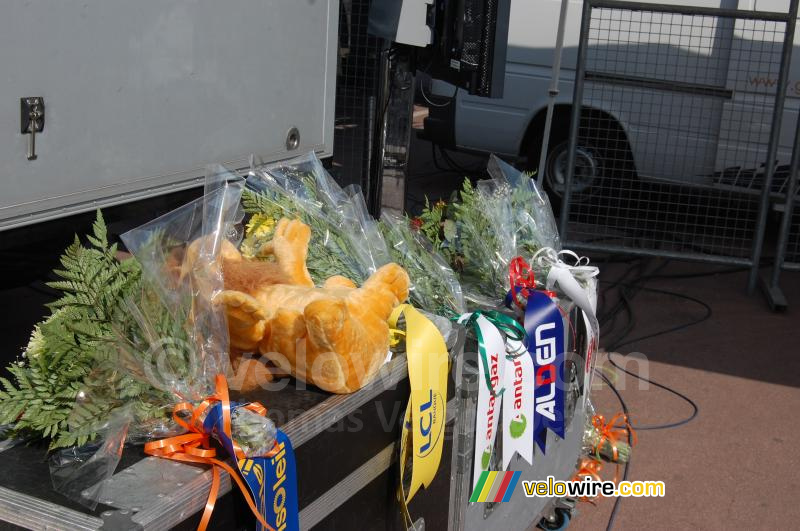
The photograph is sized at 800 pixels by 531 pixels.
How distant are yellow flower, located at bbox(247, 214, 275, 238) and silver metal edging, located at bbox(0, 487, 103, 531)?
106 centimetres

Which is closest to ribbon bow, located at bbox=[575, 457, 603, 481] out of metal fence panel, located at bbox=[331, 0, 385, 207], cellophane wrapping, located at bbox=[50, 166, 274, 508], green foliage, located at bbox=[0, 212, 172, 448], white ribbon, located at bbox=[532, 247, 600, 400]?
white ribbon, located at bbox=[532, 247, 600, 400]

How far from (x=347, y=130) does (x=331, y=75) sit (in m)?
2.09

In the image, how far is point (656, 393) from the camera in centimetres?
480

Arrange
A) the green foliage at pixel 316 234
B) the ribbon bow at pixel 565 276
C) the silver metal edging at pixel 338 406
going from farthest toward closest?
the ribbon bow at pixel 565 276 < the green foliage at pixel 316 234 < the silver metal edging at pixel 338 406

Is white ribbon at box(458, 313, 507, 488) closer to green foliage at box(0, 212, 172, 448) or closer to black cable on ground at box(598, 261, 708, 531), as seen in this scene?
green foliage at box(0, 212, 172, 448)

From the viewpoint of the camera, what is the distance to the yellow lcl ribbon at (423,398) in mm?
2143

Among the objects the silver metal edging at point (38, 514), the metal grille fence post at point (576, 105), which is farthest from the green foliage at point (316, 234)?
the metal grille fence post at point (576, 105)

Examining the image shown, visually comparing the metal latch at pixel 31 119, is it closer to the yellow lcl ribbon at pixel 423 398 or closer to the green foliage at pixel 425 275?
the green foliage at pixel 425 275

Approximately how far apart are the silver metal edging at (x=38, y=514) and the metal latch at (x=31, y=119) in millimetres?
1548

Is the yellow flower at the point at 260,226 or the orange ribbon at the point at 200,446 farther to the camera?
the yellow flower at the point at 260,226

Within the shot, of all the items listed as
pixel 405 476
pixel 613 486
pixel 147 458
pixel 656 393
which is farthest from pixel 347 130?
pixel 147 458

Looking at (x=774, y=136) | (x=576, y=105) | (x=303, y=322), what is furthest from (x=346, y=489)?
(x=774, y=136)

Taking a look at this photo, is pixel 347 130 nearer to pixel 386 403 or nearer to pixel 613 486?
pixel 613 486

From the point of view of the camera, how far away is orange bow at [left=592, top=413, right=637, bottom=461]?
396 cm
